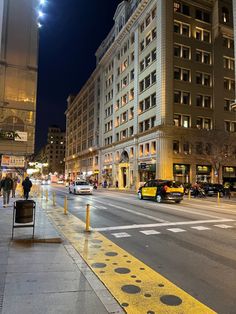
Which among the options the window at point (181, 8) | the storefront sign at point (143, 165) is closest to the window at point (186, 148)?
the storefront sign at point (143, 165)

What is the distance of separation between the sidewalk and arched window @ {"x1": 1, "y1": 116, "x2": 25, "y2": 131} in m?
4.51

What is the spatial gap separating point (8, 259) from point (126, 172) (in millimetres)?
49437

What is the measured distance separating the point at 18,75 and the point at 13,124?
6.34 feet

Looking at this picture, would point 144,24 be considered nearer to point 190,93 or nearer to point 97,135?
point 190,93

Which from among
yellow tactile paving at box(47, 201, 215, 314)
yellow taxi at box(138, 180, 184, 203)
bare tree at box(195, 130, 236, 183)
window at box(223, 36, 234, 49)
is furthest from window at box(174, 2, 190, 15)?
yellow tactile paving at box(47, 201, 215, 314)

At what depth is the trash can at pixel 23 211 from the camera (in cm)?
897

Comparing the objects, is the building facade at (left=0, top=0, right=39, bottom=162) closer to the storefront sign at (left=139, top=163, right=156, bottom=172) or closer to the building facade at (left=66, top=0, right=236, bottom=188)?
the building facade at (left=66, top=0, right=236, bottom=188)

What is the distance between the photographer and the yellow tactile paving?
4457 millimetres

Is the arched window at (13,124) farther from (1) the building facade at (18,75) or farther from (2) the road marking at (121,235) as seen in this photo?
(2) the road marking at (121,235)

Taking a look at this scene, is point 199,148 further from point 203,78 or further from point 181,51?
point 181,51

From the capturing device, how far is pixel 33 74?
10.9 m

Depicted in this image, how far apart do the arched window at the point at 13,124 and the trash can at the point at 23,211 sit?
346 centimetres

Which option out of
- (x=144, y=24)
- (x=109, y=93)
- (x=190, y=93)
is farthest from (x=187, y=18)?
(x=109, y=93)

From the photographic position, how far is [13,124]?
37.5 feet
